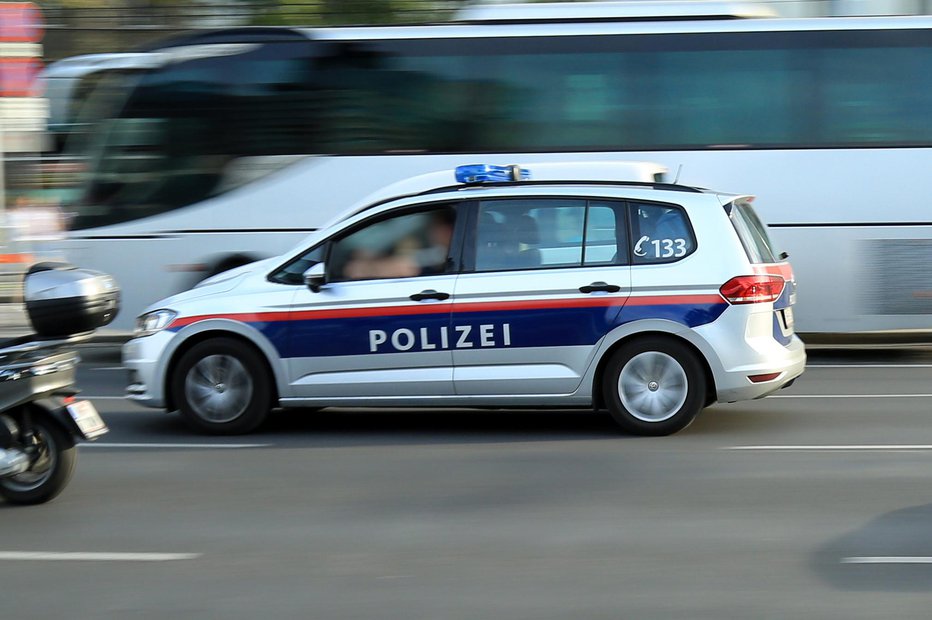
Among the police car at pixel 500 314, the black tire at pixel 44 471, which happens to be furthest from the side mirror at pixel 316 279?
the black tire at pixel 44 471

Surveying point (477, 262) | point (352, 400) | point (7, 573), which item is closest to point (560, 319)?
point (477, 262)

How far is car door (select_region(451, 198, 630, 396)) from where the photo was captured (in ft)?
26.1

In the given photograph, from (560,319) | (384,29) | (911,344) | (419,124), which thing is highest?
(384,29)

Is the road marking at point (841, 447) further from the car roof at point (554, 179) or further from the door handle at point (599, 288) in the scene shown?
the car roof at point (554, 179)

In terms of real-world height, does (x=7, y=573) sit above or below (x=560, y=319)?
below

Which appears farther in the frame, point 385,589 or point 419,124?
point 419,124

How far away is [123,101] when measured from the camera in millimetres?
12477

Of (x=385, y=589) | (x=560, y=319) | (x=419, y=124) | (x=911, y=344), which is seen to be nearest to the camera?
(x=385, y=589)

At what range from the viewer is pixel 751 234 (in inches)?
322

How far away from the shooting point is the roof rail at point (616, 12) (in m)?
12.2

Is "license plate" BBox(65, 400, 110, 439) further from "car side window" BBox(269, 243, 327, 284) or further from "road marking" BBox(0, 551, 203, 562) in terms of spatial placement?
"car side window" BBox(269, 243, 327, 284)

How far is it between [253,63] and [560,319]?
5.82 m

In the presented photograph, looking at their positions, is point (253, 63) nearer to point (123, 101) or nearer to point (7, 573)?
point (123, 101)

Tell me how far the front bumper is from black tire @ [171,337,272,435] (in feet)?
0.36
